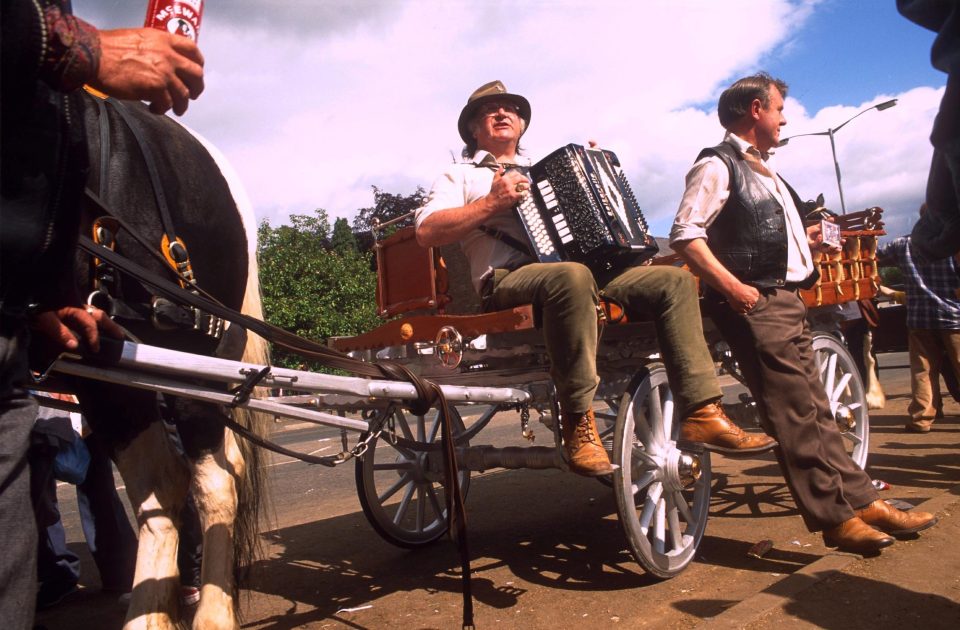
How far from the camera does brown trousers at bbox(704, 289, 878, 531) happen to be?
3.36m

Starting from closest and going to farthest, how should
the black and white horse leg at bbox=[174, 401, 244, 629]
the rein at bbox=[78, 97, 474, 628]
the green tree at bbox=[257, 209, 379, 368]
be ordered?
the rein at bbox=[78, 97, 474, 628], the black and white horse leg at bbox=[174, 401, 244, 629], the green tree at bbox=[257, 209, 379, 368]

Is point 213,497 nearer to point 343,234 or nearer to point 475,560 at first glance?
point 475,560

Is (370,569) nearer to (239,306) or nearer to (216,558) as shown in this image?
(216,558)

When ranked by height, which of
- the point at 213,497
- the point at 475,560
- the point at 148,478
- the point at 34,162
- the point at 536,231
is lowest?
A: the point at 475,560

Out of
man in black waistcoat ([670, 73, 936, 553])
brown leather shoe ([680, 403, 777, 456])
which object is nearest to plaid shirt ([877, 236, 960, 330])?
man in black waistcoat ([670, 73, 936, 553])

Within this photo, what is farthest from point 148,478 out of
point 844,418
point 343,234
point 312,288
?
point 343,234

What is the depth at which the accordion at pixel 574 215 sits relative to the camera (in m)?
3.42

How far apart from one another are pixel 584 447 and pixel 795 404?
1072mm

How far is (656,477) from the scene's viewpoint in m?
3.43

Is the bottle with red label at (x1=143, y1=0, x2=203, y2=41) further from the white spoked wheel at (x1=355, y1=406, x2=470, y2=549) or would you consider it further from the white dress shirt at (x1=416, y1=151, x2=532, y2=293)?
the white spoked wheel at (x1=355, y1=406, x2=470, y2=549)

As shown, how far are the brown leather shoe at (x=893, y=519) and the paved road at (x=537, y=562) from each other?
32 centimetres

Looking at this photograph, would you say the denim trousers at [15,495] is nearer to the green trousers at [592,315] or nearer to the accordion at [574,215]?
the green trousers at [592,315]

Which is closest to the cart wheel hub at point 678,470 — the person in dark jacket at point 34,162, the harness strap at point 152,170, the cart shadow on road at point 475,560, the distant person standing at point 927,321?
the cart shadow on road at point 475,560

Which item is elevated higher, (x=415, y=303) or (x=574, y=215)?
(x=574, y=215)
